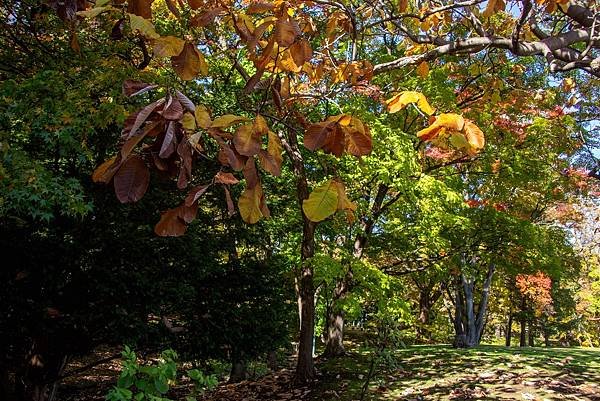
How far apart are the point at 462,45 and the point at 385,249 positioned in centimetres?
893

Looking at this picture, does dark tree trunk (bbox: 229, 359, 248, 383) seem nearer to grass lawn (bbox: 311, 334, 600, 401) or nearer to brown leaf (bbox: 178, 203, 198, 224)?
grass lawn (bbox: 311, 334, 600, 401)

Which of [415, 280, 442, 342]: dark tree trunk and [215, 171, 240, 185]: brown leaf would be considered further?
[415, 280, 442, 342]: dark tree trunk

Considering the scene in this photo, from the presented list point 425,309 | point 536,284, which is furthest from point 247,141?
point 425,309

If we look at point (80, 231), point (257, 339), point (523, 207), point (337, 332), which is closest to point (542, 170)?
point (523, 207)

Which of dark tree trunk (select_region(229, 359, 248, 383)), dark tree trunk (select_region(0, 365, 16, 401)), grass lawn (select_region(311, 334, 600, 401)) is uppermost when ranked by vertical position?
grass lawn (select_region(311, 334, 600, 401))

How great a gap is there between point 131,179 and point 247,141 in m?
0.27

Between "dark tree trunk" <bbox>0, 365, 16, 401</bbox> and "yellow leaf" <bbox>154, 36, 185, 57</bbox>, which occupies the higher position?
"yellow leaf" <bbox>154, 36, 185, 57</bbox>

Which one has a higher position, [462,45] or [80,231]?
[462,45]

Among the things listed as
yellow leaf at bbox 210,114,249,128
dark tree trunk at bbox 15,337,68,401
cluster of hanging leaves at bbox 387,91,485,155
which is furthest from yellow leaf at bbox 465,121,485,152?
dark tree trunk at bbox 15,337,68,401

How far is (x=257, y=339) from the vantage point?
7.63 m

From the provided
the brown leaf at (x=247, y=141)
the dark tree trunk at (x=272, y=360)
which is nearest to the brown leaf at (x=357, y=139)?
the brown leaf at (x=247, y=141)

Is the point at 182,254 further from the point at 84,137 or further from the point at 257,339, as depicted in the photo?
the point at 84,137

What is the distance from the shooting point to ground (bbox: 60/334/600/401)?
6.91 metres

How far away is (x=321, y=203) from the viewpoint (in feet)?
3.69
